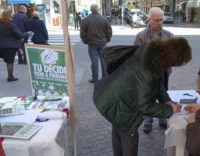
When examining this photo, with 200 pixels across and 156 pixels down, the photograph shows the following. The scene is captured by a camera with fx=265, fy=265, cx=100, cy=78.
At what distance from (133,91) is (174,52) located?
1.38ft

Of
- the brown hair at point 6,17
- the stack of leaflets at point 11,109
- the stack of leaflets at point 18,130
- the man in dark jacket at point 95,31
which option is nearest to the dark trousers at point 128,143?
the stack of leaflets at point 18,130

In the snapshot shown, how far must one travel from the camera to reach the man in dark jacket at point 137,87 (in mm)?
1971

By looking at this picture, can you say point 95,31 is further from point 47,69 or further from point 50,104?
point 50,104

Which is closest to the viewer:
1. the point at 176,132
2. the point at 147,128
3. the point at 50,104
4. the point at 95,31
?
the point at 176,132

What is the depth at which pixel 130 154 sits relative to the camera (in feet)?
7.75

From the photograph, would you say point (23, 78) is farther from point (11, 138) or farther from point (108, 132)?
point (11, 138)

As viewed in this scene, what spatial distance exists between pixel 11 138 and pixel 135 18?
23.1 m

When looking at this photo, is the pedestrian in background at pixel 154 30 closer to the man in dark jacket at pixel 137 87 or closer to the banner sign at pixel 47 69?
the banner sign at pixel 47 69

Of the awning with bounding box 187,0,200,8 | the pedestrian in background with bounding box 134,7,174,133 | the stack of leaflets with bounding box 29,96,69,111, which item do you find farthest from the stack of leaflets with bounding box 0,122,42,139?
the awning with bounding box 187,0,200,8

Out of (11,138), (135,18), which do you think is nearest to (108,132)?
(11,138)

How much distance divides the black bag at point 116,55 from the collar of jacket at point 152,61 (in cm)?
35

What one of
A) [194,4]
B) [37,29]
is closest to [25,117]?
[37,29]

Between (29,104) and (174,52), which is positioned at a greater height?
(174,52)

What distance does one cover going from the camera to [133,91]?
6.67 feet
